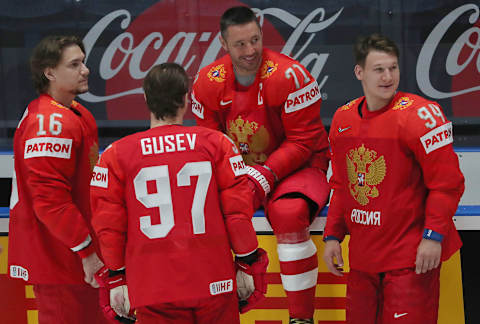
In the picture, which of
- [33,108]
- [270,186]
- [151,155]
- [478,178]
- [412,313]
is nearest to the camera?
[151,155]

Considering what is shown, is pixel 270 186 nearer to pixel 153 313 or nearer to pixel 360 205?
pixel 360 205

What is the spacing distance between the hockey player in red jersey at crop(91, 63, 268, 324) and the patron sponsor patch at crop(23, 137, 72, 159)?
41 cm

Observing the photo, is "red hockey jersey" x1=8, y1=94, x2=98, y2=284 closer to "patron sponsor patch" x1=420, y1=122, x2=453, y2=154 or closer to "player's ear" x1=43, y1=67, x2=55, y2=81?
"player's ear" x1=43, y1=67, x2=55, y2=81

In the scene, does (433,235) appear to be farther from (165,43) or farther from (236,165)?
(165,43)

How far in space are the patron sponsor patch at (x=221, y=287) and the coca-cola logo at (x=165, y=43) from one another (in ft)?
10.8

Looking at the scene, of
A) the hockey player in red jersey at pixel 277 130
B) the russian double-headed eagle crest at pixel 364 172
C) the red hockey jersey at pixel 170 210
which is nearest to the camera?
the red hockey jersey at pixel 170 210

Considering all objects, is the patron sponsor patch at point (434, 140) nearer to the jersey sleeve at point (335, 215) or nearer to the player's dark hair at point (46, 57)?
the jersey sleeve at point (335, 215)

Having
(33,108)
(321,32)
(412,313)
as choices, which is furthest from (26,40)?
(412,313)

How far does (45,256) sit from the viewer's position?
8.95 feet

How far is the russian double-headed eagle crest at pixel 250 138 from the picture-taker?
316 centimetres

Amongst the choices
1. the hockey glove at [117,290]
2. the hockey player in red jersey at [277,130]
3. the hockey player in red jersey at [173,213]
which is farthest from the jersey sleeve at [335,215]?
the hockey glove at [117,290]

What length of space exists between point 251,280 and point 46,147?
0.92 meters

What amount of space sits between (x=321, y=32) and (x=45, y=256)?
129 inches

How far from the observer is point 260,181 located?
118 inches
